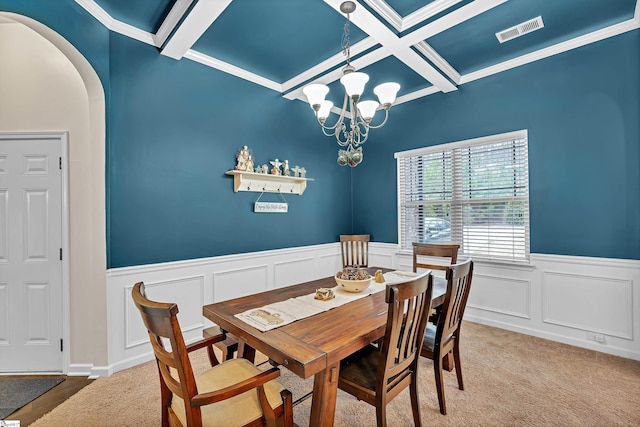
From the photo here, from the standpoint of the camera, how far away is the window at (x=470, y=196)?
10.8ft

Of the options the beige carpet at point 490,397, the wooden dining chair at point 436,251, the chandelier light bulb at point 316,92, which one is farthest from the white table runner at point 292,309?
the chandelier light bulb at point 316,92

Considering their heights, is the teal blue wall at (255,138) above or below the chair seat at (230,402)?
above

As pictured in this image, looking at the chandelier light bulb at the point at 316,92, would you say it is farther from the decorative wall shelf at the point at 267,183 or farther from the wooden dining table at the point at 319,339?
the wooden dining table at the point at 319,339

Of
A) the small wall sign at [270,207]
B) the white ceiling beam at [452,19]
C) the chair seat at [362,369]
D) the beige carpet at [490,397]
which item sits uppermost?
the white ceiling beam at [452,19]

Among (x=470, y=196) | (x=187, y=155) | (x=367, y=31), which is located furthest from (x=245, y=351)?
(x=470, y=196)

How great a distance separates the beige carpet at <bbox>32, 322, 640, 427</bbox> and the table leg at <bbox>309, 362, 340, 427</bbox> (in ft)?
2.07

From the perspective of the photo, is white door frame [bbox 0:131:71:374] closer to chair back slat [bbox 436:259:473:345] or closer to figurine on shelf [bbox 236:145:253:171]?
figurine on shelf [bbox 236:145:253:171]

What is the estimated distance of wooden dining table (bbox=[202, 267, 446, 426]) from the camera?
1.30 metres

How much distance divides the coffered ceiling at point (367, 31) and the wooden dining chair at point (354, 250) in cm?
212

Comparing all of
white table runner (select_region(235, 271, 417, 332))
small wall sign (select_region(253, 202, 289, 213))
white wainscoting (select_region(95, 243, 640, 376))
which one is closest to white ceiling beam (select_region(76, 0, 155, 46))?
small wall sign (select_region(253, 202, 289, 213))

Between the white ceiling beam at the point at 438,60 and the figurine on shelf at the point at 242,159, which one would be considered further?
the figurine on shelf at the point at 242,159

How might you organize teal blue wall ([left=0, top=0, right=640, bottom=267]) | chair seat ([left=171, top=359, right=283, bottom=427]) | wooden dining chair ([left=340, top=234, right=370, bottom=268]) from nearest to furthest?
1. chair seat ([left=171, top=359, right=283, bottom=427])
2. teal blue wall ([left=0, top=0, right=640, bottom=267])
3. wooden dining chair ([left=340, top=234, right=370, bottom=268])

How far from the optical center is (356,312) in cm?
180

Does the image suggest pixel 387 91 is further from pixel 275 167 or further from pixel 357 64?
pixel 275 167
